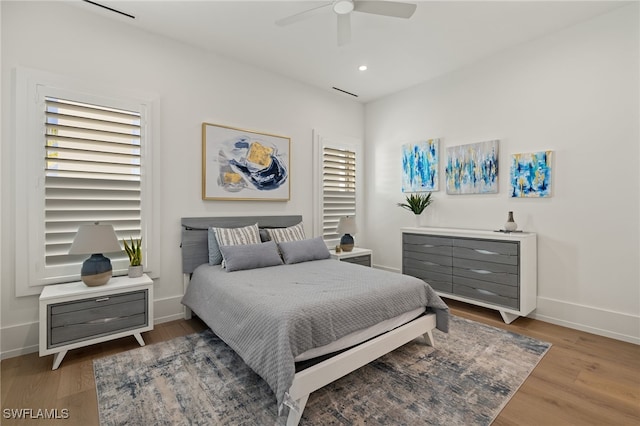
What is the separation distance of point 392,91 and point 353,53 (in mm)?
1427

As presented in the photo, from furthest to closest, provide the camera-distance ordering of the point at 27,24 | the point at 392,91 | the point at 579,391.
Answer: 1. the point at 392,91
2. the point at 27,24
3. the point at 579,391

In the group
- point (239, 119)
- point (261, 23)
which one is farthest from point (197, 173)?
point (261, 23)

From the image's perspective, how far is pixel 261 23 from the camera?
302 cm

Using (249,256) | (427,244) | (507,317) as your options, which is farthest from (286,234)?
(507,317)

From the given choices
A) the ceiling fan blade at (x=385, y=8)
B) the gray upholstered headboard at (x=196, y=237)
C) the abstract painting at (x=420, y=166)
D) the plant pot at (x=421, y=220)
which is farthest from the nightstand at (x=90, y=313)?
the abstract painting at (x=420, y=166)

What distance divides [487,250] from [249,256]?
8.54 ft

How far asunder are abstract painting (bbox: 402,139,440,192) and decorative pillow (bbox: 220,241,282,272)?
242cm

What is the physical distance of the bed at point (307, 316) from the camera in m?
1.78

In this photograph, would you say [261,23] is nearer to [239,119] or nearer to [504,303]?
[239,119]

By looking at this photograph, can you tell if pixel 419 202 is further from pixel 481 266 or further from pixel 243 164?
pixel 243 164

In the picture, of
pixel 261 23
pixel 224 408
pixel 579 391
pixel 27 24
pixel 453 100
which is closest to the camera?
pixel 224 408

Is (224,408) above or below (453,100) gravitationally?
below

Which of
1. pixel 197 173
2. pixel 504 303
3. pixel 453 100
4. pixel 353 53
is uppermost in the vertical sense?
pixel 353 53

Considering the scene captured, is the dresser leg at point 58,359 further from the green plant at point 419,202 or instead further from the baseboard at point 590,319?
the baseboard at point 590,319
